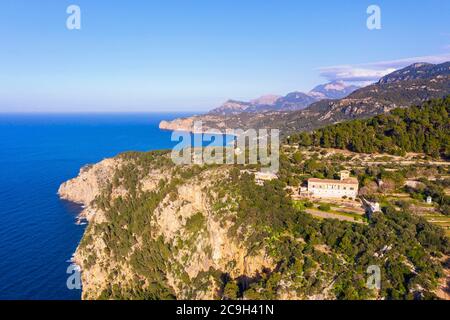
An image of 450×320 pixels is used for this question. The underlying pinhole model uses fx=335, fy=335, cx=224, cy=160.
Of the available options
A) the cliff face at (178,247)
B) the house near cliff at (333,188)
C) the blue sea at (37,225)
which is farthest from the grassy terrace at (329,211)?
the blue sea at (37,225)

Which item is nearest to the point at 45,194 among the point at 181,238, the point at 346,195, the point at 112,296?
the point at 112,296

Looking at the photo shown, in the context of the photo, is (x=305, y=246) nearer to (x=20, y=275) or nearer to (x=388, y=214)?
(x=388, y=214)

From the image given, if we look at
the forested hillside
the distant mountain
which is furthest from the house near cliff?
the distant mountain

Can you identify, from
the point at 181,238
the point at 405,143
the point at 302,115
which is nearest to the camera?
the point at 181,238

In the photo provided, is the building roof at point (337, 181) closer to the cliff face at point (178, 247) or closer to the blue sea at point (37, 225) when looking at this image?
the cliff face at point (178, 247)

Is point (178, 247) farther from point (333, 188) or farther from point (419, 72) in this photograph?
point (419, 72)

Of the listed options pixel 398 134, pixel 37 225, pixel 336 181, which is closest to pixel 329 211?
pixel 336 181
